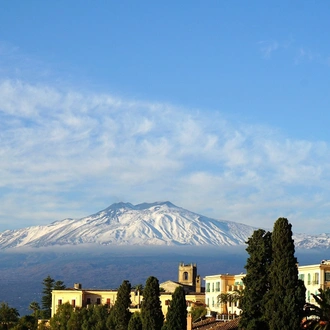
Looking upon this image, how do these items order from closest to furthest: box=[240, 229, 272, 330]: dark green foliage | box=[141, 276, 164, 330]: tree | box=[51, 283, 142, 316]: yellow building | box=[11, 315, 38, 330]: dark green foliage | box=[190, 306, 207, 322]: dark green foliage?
box=[240, 229, 272, 330]: dark green foliage, box=[141, 276, 164, 330]: tree, box=[190, 306, 207, 322]: dark green foliage, box=[11, 315, 38, 330]: dark green foliage, box=[51, 283, 142, 316]: yellow building

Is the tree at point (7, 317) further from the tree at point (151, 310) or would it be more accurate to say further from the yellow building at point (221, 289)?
the tree at point (151, 310)

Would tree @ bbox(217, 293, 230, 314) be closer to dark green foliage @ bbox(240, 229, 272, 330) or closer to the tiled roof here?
the tiled roof

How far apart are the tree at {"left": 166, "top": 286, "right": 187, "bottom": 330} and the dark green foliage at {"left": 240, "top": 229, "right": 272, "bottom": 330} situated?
10132 millimetres

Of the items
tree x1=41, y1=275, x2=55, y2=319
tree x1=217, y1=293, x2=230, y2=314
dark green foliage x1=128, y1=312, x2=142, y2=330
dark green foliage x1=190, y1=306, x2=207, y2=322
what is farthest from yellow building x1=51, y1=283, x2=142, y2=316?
dark green foliage x1=128, y1=312, x2=142, y2=330

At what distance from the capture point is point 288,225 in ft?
223

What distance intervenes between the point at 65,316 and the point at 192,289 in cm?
3100

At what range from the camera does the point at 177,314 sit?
8012 cm

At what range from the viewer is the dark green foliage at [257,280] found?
70.4 m

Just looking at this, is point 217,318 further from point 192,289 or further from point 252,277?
point 192,289

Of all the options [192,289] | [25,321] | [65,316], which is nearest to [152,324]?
[65,316]

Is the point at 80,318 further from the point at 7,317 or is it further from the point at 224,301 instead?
the point at 7,317

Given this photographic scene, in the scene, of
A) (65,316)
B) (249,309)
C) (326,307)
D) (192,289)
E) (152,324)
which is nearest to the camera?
(326,307)

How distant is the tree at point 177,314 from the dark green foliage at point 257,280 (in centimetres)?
1013

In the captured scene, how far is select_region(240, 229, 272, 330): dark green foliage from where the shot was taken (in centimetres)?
7044
